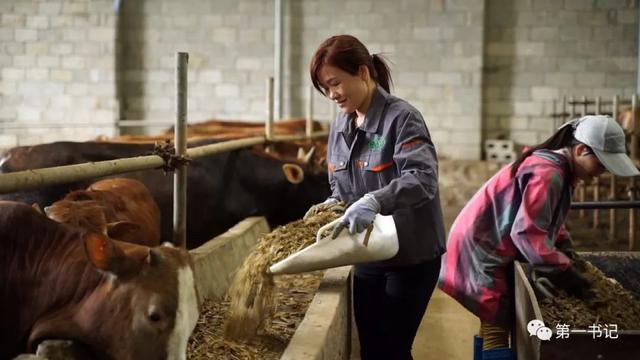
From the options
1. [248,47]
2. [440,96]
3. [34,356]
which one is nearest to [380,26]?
[440,96]

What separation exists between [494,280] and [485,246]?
0.15 metres

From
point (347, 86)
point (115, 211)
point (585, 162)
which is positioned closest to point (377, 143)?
point (347, 86)

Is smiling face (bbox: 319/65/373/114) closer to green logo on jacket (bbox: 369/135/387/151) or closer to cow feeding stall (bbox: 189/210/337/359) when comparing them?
green logo on jacket (bbox: 369/135/387/151)

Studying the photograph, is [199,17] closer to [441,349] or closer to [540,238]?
[441,349]

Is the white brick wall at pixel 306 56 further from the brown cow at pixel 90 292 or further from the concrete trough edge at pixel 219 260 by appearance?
the brown cow at pixel 90 292

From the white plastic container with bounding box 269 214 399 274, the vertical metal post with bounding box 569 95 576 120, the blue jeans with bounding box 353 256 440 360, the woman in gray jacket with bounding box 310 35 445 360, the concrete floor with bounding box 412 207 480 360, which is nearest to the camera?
the white plastic container with bounding box 269 214 399 274

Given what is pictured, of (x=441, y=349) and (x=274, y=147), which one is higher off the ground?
(x=274, y=147)

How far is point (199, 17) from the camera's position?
12.0m

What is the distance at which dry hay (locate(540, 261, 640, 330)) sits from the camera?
102 inches

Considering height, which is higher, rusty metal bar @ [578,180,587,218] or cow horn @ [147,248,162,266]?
cow horn @ [147,248,162,266]

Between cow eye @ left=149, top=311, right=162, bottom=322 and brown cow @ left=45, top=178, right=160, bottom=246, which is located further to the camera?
brown cow @ left=45, top=178, right=160, bottom=246

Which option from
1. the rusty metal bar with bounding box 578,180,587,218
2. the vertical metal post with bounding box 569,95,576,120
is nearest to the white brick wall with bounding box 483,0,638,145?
the vertical metal post with bounding box 569,95,576,120

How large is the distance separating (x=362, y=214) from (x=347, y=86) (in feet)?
1.69

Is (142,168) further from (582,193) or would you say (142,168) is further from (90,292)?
(582,193)
